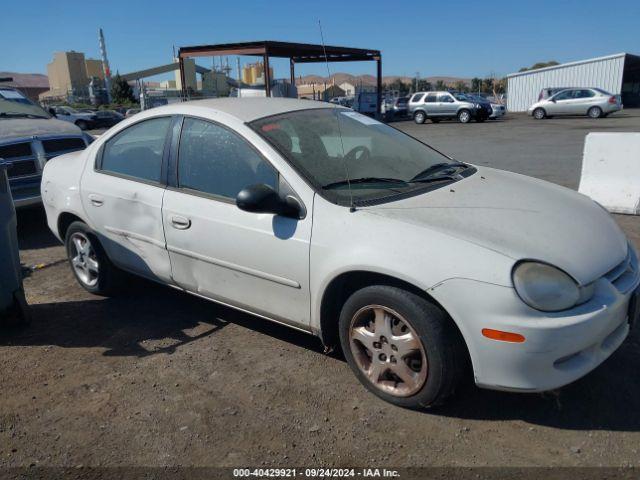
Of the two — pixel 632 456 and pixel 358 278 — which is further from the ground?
pixel 358 278

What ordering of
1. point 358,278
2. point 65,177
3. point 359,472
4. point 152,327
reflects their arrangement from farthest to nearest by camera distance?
point 65,177 < point 152,327 < point 358,278 < point 359,472

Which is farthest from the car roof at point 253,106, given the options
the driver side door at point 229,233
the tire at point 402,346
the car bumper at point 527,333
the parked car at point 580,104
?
the parked car at point 580,104

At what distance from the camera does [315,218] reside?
3.00 meters

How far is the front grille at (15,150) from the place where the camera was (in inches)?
249

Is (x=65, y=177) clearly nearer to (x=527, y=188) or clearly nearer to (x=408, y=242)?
(x=408, y=242)

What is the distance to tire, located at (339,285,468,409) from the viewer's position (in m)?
2.65

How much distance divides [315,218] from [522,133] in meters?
19.3

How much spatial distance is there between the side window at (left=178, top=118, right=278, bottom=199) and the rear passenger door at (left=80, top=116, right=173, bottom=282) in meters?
0.21

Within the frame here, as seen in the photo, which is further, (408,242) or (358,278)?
(358,278)

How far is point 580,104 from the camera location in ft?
90.2

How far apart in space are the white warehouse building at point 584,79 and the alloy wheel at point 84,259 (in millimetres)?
39002

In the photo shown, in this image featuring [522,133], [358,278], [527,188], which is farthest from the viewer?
[522,133]

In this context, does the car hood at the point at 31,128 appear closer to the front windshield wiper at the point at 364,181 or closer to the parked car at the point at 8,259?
the parked car at the point at 8,259

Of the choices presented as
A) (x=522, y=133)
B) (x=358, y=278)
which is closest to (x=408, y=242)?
(x=358, y=278)
